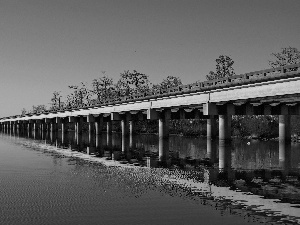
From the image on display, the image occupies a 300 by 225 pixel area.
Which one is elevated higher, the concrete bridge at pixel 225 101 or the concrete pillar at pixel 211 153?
the concrete bridge at pixel 225 101

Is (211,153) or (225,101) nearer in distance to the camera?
(211,153)

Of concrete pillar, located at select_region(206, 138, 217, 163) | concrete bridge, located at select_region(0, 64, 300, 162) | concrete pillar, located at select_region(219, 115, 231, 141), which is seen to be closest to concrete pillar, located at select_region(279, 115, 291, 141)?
concrete bridge, located at select_region(0, 64, 300, 162)

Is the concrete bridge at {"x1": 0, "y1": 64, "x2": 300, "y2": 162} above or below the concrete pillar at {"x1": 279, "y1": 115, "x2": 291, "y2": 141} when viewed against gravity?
above

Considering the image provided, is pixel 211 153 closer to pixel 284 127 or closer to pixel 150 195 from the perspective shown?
pixel 284 127

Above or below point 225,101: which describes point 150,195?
below

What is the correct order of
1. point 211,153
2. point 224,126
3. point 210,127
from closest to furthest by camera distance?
point 211,153 → point 224,126 → point 210,127

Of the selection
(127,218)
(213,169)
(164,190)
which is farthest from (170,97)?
(127,218)

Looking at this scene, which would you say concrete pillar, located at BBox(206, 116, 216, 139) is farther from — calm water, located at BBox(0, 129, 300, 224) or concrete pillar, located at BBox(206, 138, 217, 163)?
calm water, located at BBox(0, 129, 300, 224)

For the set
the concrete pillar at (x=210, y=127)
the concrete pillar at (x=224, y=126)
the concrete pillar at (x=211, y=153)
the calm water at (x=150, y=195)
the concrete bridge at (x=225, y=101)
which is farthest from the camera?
the concrete pillar at (x=210, y=127)

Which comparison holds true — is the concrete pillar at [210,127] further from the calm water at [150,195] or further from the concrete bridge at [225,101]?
the calm water at [150,195]

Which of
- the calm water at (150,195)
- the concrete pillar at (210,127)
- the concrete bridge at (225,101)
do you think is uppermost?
the concrete bridge at (225,101)

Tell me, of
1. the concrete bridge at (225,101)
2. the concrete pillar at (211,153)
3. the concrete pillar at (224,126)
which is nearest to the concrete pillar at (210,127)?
the concrete bridge at (225,101)

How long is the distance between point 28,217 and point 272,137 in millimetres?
64065

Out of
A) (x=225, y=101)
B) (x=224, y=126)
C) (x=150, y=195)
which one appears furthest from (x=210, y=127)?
(x=150, y=195)
